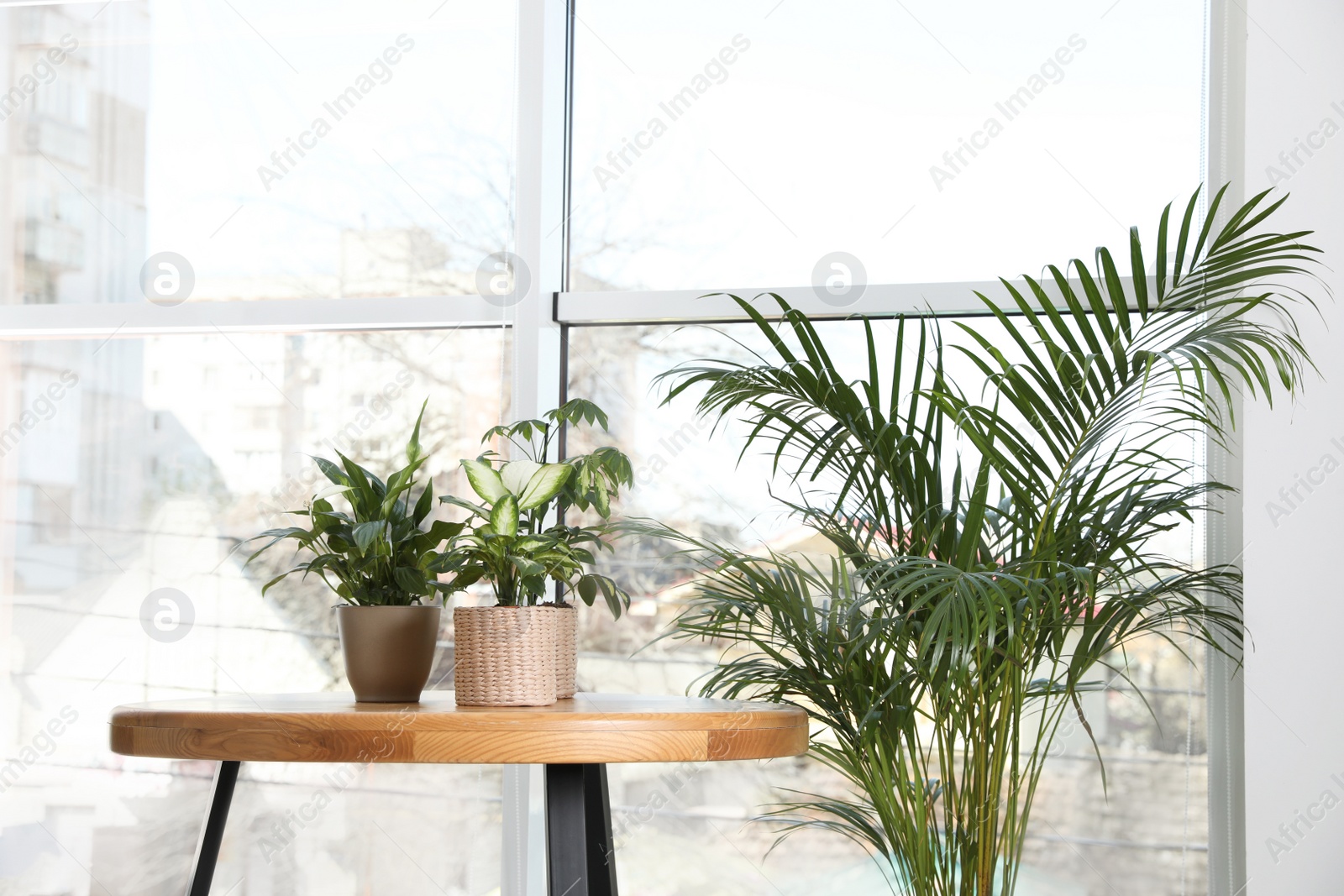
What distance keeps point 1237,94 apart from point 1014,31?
21.6 inches

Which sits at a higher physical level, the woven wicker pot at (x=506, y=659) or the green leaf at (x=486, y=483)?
the green leaf at (x=486, y=483)

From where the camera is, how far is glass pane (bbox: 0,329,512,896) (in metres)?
2.81

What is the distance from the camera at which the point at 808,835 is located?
2670 mm

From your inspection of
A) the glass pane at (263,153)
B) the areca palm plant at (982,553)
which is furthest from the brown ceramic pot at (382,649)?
the glass pane at (263,153)

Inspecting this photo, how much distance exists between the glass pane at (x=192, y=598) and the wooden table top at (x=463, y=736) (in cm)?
126

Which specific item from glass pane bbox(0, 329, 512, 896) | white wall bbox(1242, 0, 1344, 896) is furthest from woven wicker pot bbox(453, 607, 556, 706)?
white wall bbox(1242, 0, 1344, 896)

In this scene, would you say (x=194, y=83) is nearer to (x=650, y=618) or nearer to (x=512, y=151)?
(x=512, y=151)

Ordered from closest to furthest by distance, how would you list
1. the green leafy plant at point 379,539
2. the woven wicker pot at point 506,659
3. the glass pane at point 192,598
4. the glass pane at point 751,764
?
the woven wicker pot at point 506,659, the green leafy plant at point 379,539, the glass pane at point 751,764, the glass pane at point 192,598

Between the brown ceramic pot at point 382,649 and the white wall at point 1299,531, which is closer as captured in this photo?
the brown ceramic pot at point 382,649

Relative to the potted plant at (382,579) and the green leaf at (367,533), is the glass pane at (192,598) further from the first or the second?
the green leaf at (367,533)

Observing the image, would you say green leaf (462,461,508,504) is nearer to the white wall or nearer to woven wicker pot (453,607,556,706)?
woven wicker pot (453,607,556,706)

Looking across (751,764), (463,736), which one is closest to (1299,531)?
(751,764)

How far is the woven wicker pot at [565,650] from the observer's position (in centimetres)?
189

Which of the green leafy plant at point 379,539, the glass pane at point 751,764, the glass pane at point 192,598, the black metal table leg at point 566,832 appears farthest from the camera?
the glass pane at point 192,598
